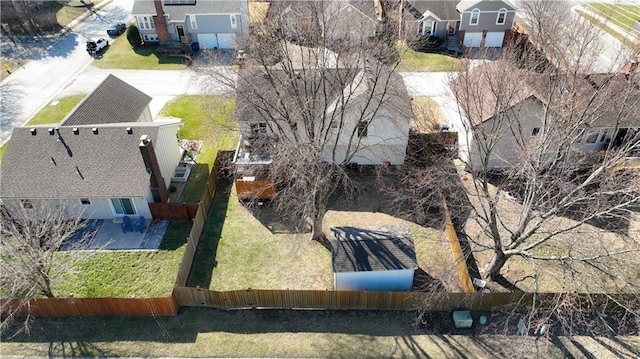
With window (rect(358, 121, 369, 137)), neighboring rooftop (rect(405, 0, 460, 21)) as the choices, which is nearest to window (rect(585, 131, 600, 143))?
window (rect(358, 121, 369, 137))

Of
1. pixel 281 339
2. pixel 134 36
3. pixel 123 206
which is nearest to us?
pixel 281 339

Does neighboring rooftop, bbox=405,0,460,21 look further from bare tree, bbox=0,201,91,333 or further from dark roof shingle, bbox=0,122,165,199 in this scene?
bare tree, bbox=0,201,91,333

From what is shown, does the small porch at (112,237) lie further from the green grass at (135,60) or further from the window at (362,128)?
the green grass at (135,60)

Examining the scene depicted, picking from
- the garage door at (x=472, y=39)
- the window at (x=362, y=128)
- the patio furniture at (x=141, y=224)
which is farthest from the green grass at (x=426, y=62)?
the patio furniture at (x=141, y=224)

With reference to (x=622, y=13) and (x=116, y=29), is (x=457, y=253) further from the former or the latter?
(x=622, y=13)

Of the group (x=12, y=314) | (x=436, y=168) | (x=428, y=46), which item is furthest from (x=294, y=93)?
(x=428, y=46)

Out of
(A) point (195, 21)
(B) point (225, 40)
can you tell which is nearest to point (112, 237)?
(B) point (225, 40)
